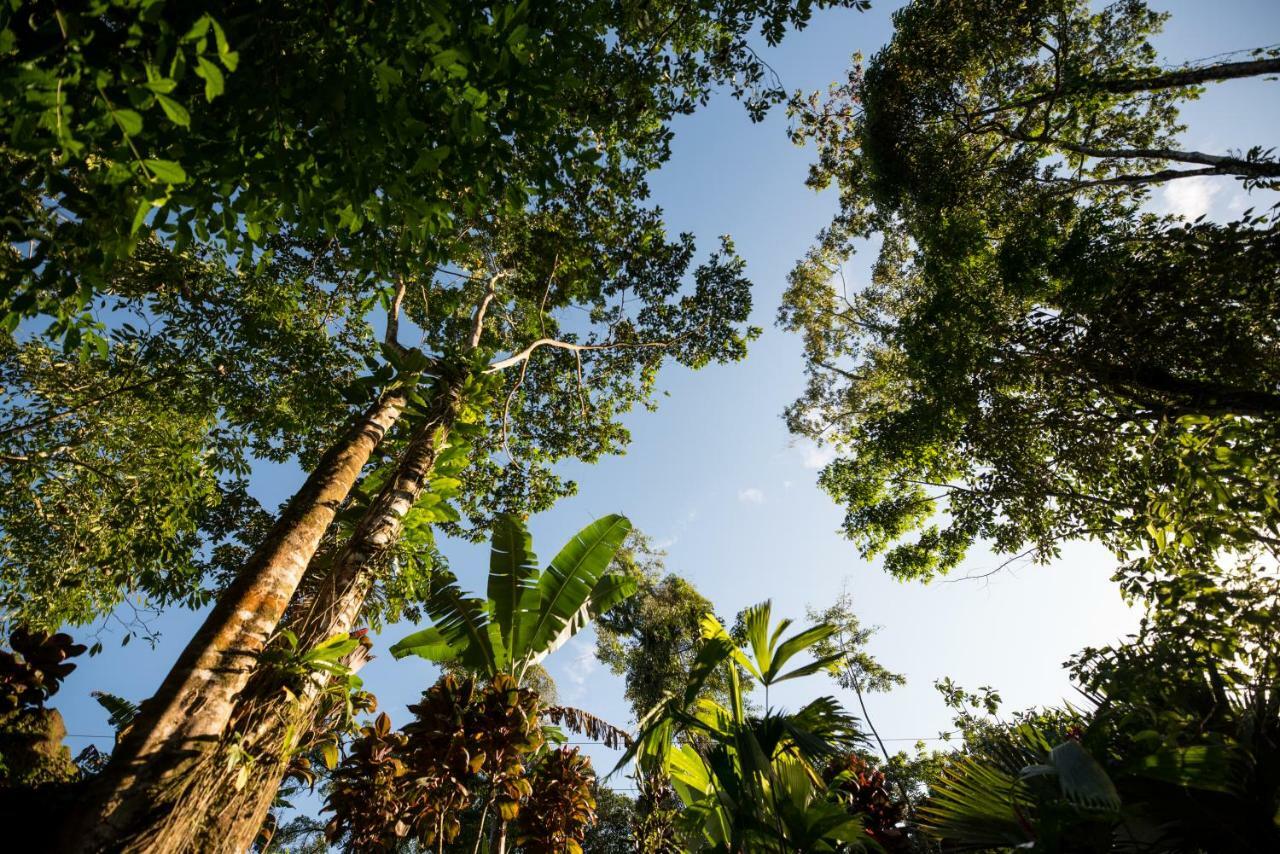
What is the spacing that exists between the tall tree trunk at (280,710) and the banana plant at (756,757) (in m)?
2.56

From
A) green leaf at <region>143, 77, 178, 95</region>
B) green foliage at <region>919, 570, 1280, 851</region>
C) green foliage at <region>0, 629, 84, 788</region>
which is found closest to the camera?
green leaf at <region>143, 77, 178, 95</region>

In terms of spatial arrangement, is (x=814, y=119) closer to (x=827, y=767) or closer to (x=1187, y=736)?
(x=1187, y=736)

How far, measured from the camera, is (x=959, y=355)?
6.86 m

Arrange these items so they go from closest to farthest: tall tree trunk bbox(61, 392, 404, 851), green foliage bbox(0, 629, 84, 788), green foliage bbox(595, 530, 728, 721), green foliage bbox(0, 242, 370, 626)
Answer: tall tree trunk bbox(61, 392, 404, 851) → green foliage bbox(0, 629, 84, 788) → green foliage bbox(0, 242, 370, 626) → green foliage bbox(595, 530, 728, 721)

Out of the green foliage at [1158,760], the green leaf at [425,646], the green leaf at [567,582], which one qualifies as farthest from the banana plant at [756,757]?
the green leaf at [425,646]

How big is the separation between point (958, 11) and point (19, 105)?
11.6 m

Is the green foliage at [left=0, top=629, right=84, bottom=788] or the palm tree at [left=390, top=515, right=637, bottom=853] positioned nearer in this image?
the green foliage at [left=0, top=629, right=84, bottom=788]

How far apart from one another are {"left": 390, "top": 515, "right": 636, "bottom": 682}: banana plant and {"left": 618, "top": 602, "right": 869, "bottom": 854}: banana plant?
163 centimetres

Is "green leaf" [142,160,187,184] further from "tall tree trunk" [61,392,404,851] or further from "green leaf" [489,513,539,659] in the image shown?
"green leaf" [489,513,539,659]

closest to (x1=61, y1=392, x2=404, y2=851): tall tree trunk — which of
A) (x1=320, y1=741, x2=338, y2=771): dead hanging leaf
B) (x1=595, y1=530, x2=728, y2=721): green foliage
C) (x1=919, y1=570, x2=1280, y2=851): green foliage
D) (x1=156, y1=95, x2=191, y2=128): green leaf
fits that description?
(x1=320, y1=741, x2=338, y2=771): dead hanging leaf

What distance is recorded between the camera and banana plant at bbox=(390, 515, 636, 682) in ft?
18.8

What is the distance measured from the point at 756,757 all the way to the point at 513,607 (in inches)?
123

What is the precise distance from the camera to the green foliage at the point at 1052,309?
441 centimetres

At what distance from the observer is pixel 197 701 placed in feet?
8.70
